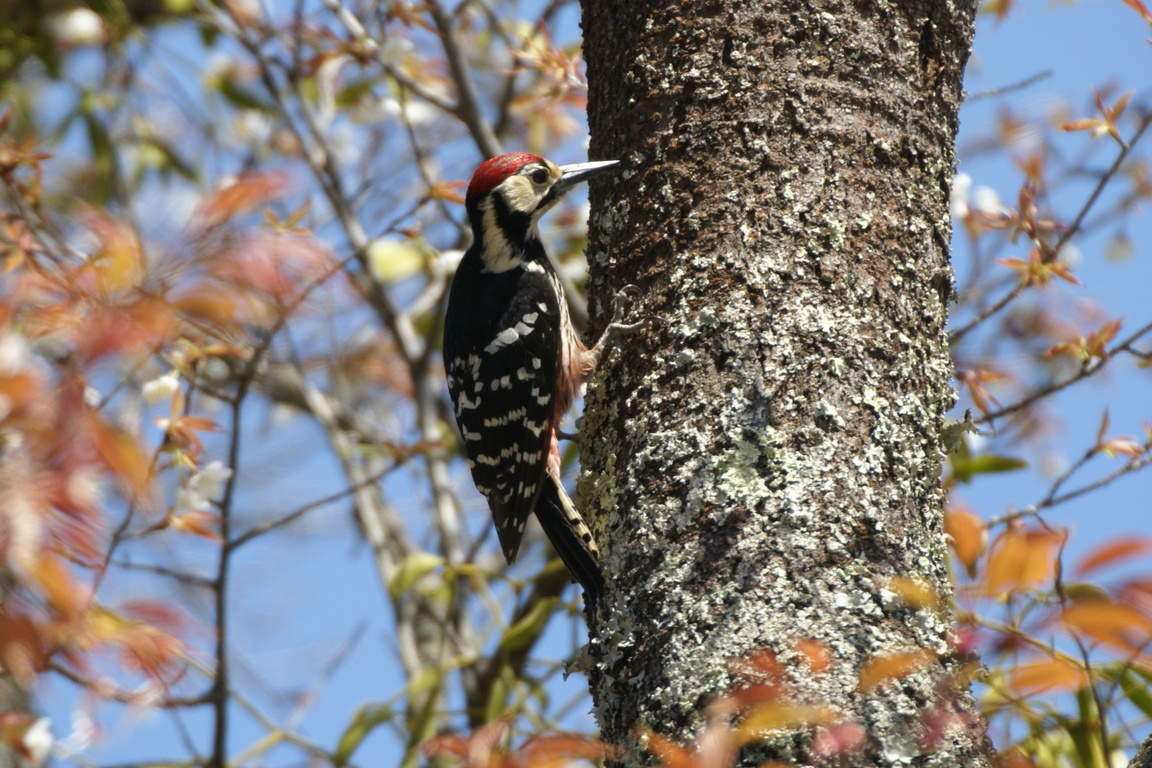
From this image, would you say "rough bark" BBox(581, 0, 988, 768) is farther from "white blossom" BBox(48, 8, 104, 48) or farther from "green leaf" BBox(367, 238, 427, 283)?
"white blossom" BBox(48, 8, 104, 48)

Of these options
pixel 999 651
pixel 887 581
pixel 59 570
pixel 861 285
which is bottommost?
pixel 59 570

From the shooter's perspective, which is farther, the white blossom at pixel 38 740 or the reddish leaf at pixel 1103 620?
the white blossom at pixel 38 740

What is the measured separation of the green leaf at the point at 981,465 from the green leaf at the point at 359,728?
6.63 feet

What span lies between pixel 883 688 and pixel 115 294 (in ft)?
4.26

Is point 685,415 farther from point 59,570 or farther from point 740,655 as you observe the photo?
point 59,570

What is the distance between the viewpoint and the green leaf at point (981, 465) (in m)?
3.72

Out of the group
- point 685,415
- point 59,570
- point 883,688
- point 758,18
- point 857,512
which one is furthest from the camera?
point 758,18

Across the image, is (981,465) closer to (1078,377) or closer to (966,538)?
(1078,377)

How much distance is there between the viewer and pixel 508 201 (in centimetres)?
385

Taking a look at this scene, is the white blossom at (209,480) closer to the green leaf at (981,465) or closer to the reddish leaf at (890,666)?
the reddish leaf at (890,666)

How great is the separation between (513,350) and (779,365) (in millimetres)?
1504

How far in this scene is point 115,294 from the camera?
5.21ft

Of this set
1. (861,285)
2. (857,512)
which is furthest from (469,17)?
(857,512)

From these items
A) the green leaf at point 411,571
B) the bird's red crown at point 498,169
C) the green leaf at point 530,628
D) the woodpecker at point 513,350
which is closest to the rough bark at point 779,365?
the woodpecker at point 513,350
